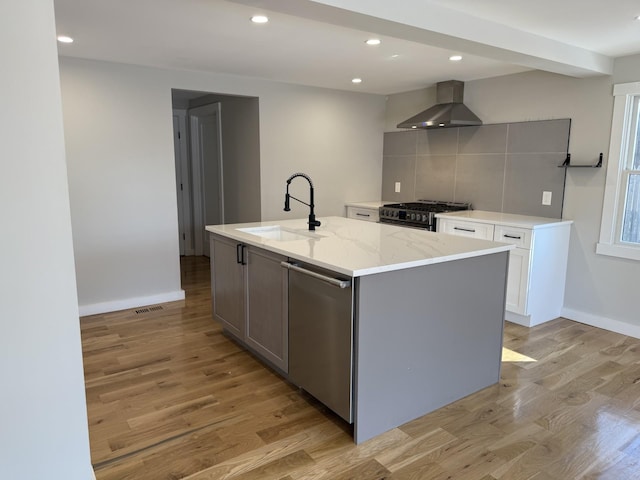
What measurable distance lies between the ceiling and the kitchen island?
125cm

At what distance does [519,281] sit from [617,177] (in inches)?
46.1

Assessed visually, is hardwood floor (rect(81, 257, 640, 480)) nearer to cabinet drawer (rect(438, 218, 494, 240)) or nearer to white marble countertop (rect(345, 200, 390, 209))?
cabinet drawer (rect(438, 218, 494, 240))

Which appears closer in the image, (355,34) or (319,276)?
(319,276)

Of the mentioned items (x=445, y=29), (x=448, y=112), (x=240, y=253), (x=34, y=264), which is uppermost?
(x=445, y=29)

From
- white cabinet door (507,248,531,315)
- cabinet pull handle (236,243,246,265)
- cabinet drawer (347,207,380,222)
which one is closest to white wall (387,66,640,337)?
white cabinet door (507,248,531,315)

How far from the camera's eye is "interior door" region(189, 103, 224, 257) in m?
6.03

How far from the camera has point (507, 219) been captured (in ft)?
13.5

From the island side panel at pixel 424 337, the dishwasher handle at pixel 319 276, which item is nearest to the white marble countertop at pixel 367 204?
the island side panel at pixel 424 337

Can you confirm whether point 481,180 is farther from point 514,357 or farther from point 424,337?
point 424,337

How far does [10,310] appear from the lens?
139 cm

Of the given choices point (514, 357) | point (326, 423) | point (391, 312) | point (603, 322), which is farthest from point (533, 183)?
point (326, 423)

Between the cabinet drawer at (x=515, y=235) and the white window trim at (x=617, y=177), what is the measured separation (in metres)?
0.71

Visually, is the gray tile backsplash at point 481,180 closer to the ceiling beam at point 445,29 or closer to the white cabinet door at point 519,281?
the white cabinet door at point 519,281

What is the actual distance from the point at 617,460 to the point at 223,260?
106 inches
